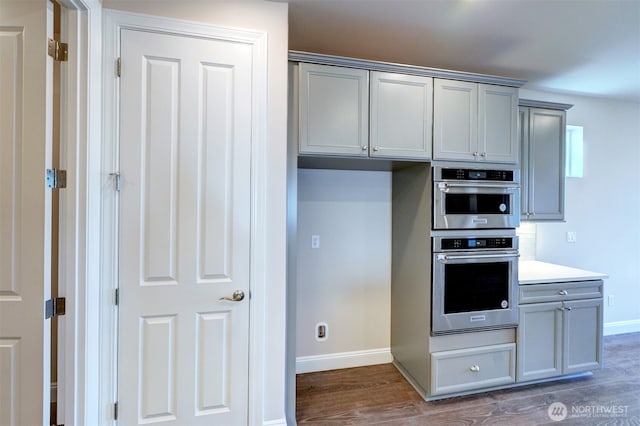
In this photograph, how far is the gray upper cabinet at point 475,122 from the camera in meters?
2.26

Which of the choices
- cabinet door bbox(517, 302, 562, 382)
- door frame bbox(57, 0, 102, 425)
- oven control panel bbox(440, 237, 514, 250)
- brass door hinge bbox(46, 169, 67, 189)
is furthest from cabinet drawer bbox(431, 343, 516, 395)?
brass door hinge bbox(46, 169, 67, 189)

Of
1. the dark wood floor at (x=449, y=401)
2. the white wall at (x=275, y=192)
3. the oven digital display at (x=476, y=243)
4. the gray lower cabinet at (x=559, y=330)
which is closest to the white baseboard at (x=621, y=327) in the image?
the dark wood floor at (x=449, y=401)

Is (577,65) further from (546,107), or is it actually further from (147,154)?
(147,154)

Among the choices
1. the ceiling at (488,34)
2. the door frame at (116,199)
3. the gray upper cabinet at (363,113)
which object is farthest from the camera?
the gray upper cabinet at (363,113)

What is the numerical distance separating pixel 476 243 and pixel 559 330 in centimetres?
109

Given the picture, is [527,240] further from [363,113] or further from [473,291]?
[363,113]

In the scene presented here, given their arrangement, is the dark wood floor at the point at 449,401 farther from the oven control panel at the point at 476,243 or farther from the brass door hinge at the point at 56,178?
the brass door hinge at the point at 56,178

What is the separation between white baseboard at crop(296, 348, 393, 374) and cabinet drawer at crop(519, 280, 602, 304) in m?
1.29

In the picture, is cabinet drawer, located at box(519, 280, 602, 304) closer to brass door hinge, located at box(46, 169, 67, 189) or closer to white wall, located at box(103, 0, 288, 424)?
white wall, located at box(103, 0, 288, 424)

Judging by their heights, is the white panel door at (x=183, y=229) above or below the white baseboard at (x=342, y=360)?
above

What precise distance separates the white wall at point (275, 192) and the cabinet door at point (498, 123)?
154 cm

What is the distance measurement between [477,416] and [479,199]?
156 cm

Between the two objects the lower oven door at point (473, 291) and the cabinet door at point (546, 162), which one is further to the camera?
the cabinet door at point (546, 162)

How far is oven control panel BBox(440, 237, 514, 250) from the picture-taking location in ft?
7.41
